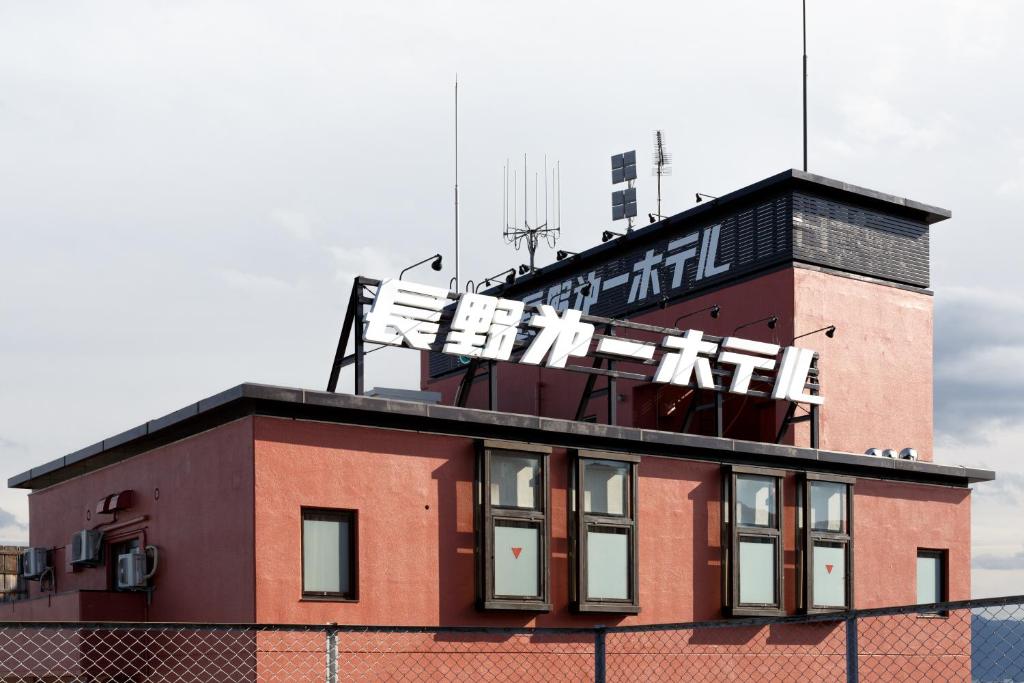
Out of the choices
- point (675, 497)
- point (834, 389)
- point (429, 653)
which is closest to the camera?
point (429, 653)

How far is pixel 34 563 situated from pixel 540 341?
34.2 ft

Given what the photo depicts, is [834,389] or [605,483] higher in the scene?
[834,389]

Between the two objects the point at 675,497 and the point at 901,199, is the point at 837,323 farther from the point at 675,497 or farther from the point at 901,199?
the point at 675,497

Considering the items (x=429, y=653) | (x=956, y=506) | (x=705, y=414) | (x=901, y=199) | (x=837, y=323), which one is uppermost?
(x=901, y=199)

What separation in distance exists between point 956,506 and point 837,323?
454cm

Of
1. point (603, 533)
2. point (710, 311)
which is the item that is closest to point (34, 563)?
point (603, 533)

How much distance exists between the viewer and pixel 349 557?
60.7ft

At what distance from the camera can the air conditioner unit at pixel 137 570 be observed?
19.9 meters

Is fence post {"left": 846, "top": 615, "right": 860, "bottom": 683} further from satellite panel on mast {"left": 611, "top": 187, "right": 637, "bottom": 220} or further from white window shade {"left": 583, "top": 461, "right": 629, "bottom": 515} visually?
satellite panel on mast {"left": 611, "top": 187, "right": 637, "bottom": 220}

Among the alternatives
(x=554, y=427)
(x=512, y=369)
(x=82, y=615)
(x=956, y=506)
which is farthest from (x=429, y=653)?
(x=512, y=369)

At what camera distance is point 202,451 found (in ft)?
62.0

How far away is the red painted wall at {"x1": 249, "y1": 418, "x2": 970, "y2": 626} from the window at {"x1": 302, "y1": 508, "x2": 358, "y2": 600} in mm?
172

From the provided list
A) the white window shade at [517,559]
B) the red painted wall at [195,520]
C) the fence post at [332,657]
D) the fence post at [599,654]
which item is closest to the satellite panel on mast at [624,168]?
the white window shade at [517,559]

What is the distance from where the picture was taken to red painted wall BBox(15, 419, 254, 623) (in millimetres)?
17812
